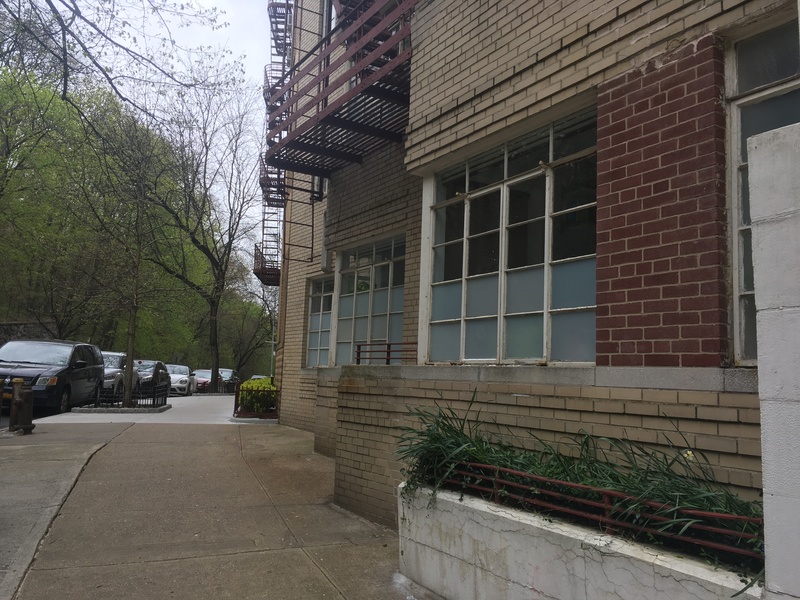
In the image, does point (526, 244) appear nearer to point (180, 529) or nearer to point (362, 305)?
point (180, 529)

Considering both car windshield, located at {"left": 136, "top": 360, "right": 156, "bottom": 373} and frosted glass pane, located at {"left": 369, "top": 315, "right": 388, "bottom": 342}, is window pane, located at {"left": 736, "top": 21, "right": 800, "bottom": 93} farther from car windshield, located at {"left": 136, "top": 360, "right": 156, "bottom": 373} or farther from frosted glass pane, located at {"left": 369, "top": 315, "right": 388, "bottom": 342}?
car windshield, located at {"left": 136, "top": 360, "right": 156, "bottom": 373}

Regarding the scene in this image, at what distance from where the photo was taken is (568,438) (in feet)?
14.5

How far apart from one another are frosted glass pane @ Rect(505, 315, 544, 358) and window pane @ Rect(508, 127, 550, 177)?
4.21 feet

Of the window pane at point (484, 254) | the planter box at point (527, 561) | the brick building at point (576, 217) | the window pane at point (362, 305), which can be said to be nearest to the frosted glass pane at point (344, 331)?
the window pane at point (362, 305)

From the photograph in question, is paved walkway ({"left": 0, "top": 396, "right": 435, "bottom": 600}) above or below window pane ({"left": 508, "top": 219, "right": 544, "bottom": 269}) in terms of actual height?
below

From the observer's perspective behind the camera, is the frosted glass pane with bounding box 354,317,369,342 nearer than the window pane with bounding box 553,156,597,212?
No

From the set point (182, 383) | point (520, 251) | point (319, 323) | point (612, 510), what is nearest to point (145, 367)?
point (182, 383)

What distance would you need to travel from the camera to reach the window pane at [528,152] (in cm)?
532

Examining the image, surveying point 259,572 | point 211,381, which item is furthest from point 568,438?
point 211,381

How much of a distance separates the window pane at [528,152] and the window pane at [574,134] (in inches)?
4.0

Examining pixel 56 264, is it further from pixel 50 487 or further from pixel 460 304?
pixel 460 304

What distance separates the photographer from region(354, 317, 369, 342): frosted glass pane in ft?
32.0

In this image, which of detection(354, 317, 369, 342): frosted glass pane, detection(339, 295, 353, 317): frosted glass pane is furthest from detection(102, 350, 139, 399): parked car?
detection(354, 317, 369, 342): frosted glass pane

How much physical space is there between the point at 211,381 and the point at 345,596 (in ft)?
94.2
